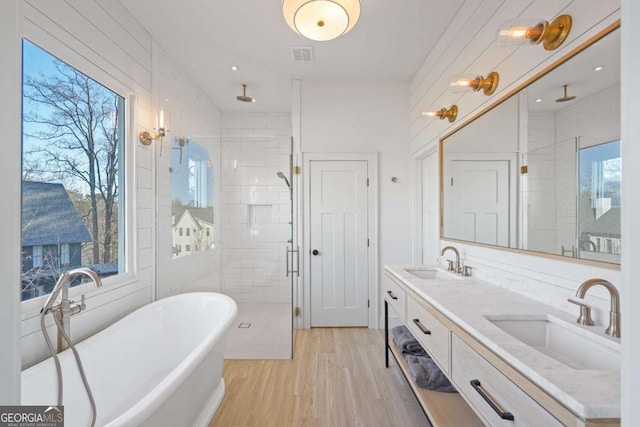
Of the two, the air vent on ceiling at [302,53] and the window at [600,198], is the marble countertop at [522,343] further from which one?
the air vent on ceiling at [302,53]

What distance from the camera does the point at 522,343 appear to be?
0.97m

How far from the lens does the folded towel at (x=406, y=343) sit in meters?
2.23

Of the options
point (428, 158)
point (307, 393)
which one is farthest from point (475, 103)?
point (307, 393)

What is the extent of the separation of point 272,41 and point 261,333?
2908 millimetres

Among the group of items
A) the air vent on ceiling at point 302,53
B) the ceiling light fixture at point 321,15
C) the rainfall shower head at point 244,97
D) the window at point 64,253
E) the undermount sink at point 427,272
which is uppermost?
the air vent on ceiling at point 302,53

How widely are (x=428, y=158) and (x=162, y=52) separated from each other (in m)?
2.88

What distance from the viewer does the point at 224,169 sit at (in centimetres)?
339

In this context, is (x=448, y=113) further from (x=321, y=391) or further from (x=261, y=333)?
(x=261, y=333)

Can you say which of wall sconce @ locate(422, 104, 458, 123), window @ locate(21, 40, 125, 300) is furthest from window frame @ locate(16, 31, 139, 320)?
wall sconce @ locate(422, 104, 458, 123)

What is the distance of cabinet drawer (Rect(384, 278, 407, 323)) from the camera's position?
6.63 ft

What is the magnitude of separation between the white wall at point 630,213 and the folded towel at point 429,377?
1539 mm

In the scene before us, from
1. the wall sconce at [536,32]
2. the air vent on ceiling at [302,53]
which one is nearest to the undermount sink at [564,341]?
the wall sconce at [536,32]

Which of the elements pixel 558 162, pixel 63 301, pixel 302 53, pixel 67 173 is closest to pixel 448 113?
pixel 558 162

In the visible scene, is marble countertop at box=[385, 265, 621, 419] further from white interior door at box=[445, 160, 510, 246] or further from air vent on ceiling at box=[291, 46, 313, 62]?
air vent on ceiling at box=[291, 46, 313, 62]
